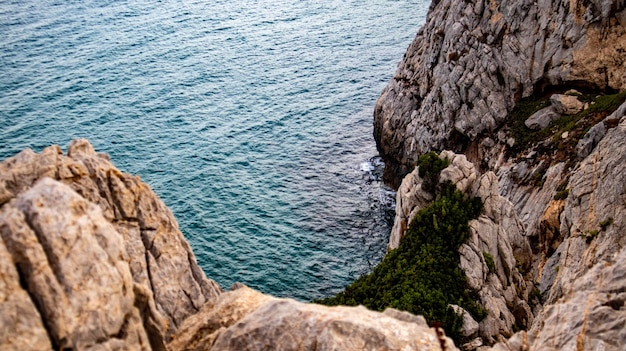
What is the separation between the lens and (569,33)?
47906mm

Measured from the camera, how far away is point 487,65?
53312mm

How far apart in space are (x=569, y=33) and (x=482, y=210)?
76.3 feet

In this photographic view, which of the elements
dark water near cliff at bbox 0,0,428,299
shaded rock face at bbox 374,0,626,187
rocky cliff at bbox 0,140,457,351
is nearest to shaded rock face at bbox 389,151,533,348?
rocky cliff at bbox 0,140,457,351

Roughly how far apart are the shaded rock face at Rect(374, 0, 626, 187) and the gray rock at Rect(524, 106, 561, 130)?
9.81ft

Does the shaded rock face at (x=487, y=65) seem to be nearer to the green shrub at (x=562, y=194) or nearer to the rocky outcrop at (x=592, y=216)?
the green shrub at (x=562, y=194)

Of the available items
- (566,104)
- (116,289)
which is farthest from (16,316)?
(566,104)

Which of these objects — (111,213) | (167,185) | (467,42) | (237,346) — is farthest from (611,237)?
(167,185)

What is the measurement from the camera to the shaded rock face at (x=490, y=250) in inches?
1194

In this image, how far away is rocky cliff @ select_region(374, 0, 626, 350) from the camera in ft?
83.8

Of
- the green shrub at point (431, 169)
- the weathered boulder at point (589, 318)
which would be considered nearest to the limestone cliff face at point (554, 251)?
the weathered boulder at point (589, 318)

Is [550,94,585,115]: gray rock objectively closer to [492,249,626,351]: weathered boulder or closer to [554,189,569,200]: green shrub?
[554,189,569,200]: green shrub

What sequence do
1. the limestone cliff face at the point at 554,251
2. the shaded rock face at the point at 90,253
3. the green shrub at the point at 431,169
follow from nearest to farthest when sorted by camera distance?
1. the shaded rock face at the point at 90,253
2. the limestone cliff face at the point at 554,251
3. the green shrub at the point at 431,169

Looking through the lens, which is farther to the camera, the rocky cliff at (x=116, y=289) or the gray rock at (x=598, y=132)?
the gray rock at (x=598, y=132)

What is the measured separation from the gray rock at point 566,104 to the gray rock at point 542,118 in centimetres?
45
